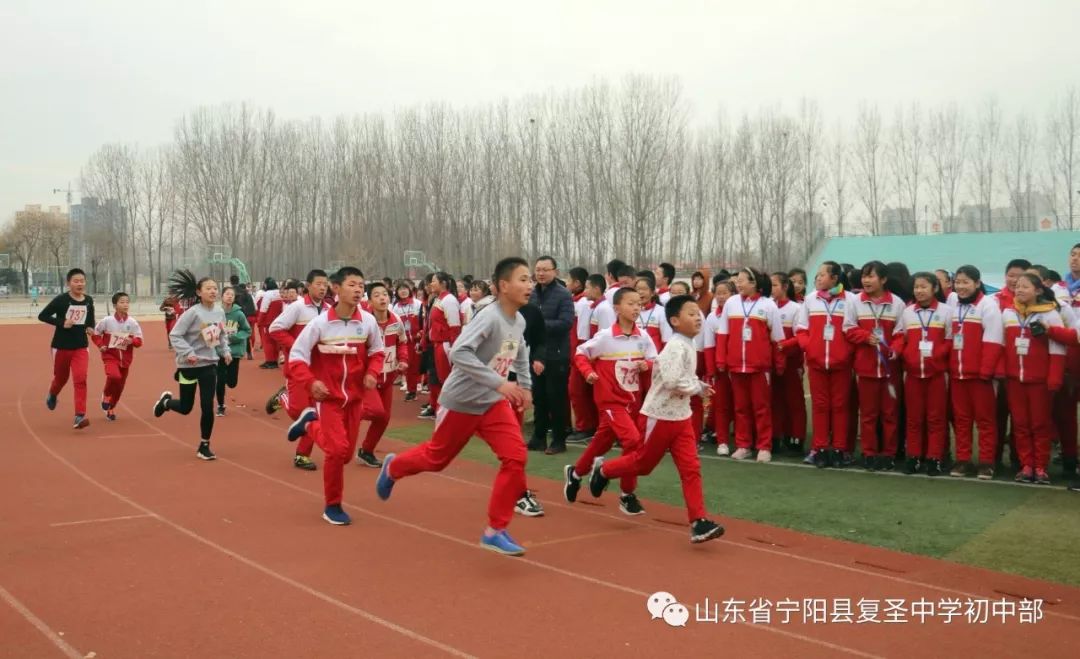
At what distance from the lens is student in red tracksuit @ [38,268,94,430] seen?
12.7 m

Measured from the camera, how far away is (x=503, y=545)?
6074 mm

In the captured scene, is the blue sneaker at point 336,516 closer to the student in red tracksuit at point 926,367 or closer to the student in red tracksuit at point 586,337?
the student in red tracksuit at point 586,337

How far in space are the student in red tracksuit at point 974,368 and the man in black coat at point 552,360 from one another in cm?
418

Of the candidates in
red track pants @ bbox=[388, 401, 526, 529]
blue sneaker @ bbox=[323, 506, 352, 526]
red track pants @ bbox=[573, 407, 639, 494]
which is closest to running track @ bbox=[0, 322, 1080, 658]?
blue sneaker @ bbox=[323, 506, 352, 526]

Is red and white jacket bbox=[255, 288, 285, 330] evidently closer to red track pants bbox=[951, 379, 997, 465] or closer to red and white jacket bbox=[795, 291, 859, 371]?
red and white jacket bbox=[795, 291, 859, 371]

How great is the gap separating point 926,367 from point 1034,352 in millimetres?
967

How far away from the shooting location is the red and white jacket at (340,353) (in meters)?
7.64

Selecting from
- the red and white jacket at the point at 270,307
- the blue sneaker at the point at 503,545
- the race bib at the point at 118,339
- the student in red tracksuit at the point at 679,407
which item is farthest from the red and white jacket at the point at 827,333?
the red and white jacket at the point at 270,307

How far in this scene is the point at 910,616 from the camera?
517cm

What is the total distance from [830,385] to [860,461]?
3.19 feet

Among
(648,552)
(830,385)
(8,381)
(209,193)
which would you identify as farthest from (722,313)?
(209,193)

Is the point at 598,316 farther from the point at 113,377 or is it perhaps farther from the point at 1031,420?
the point at 113,377

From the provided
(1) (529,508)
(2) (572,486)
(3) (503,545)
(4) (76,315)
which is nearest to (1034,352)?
(2) (572,486)

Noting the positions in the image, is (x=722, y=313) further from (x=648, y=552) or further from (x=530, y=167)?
(x=530, y=167)
